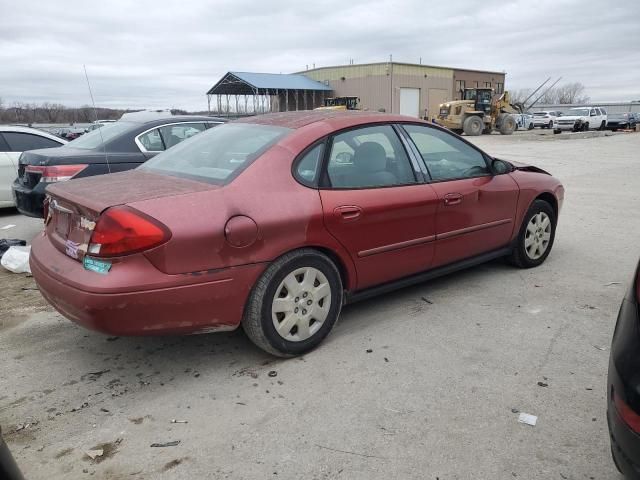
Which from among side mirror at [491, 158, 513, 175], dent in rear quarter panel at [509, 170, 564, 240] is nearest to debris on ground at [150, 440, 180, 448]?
side mirror at [491, 158, 513, 175]

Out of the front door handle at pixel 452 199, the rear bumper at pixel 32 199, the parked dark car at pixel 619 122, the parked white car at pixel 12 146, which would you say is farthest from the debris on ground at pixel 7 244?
the parked dark car at pixel 619 122

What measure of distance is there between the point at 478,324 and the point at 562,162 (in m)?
13.5

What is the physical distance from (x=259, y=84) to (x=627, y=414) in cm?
4409

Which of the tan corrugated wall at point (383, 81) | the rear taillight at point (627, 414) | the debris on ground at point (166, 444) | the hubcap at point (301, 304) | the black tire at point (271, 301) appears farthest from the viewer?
the tan corrugated wall at point (383, 81)

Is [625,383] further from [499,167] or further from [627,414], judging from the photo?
[499,167]

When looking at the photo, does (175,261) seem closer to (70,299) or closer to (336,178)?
(70,299)

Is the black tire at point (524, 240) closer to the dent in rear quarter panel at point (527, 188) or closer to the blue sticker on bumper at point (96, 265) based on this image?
the dent in rear quarter panel at point (527, 188)

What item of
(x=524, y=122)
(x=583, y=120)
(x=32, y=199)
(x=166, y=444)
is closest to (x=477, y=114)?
(x=583, y=120)

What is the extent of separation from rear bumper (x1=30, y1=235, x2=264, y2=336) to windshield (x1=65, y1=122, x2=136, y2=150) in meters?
3.67

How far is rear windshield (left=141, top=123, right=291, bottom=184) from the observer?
3389 mm

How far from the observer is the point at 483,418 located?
107 inches

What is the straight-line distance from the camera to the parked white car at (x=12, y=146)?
8016 millimetres

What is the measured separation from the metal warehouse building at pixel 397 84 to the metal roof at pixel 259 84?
6.60 feet

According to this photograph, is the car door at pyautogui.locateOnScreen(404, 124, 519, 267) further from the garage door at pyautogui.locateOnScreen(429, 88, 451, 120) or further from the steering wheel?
the garage door at pyautogui.locateOnScreen(429, 88, 451, 120)
